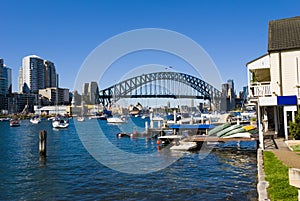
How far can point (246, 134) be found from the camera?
26.0 meters

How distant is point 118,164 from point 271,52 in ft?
49.1

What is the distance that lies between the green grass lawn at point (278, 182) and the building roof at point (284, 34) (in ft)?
39.8

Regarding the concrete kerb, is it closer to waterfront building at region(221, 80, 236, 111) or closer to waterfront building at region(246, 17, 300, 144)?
waterfront building at region(246, 17, 300, 144)

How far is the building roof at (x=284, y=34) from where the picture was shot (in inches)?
950

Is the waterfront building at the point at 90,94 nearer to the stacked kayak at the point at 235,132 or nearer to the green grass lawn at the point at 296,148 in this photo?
the stacked kayak at the point at 235,132

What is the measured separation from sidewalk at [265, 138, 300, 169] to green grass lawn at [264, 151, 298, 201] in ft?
1.40

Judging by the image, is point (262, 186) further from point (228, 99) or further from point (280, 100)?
point (228, 99)

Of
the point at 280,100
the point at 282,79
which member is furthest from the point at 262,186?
the point at 282,79

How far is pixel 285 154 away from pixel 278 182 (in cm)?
624

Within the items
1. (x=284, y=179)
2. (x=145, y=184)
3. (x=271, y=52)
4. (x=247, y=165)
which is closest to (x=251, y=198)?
(x=284, y=179)

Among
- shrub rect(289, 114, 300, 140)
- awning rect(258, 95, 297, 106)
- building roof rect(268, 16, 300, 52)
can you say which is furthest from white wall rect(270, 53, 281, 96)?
shrub rect(289, 114, 300, 140)

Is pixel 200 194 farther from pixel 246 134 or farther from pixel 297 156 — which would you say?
pixel 246 134

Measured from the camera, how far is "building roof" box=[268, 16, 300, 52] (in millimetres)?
24125

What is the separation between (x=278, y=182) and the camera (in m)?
11.0
